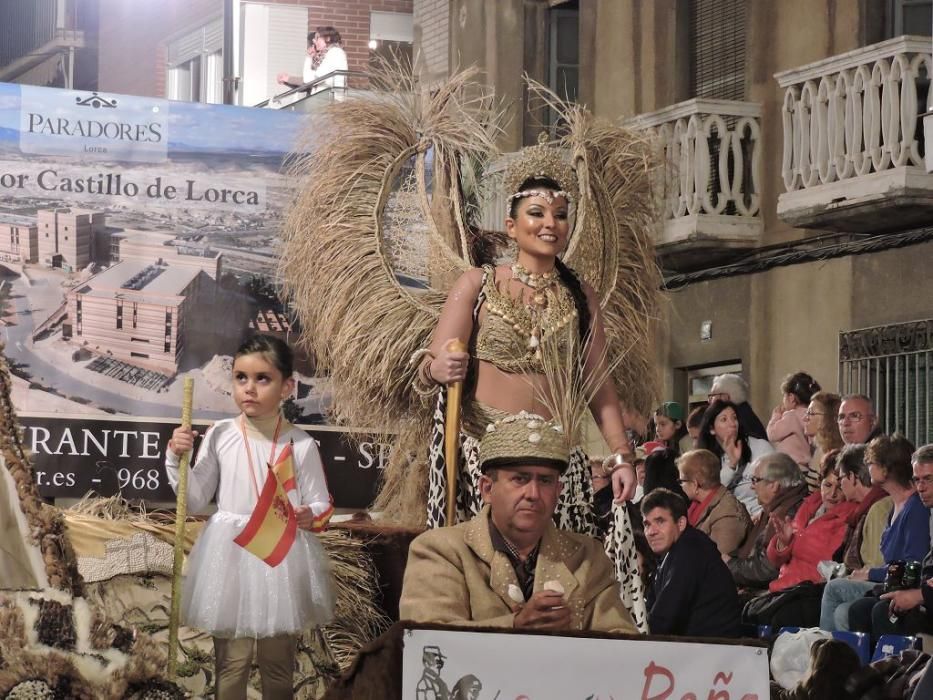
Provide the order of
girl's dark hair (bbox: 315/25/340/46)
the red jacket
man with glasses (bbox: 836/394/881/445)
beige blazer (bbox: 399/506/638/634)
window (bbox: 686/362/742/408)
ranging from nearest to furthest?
beige blazer (bbox: 399/506/638/634)
the red jacket
man with glasses (bbox: 836/394/881/445)
window (bbox: 686/362/742/408)
girl's dark hair (bbox: 315/25/340/46)

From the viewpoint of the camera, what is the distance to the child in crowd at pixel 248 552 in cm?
657

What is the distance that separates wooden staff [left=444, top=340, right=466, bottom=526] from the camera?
22.2ft

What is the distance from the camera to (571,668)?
175 inches

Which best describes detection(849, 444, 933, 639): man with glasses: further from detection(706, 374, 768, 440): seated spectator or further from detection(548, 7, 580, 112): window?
detection(548, 7, 580, 112): window

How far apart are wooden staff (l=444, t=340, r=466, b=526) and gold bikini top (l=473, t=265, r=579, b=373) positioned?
0.15m

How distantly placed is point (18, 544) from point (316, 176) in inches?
84.3

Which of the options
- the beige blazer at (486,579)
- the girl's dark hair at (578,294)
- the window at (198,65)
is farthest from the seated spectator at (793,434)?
the window at (198,65)

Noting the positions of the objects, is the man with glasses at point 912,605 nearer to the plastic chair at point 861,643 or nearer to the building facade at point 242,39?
the plastic chair at point 861,643

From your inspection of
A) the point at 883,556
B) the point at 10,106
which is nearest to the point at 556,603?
the point at 883,556

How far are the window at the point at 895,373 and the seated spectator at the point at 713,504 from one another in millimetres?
4233

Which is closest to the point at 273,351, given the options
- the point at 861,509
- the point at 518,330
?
the point at 518,330

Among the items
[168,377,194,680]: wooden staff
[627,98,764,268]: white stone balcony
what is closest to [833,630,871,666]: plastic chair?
[168,377,194,680]: wooden staff

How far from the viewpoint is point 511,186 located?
7027 millimetres

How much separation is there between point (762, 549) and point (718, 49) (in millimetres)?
7745
